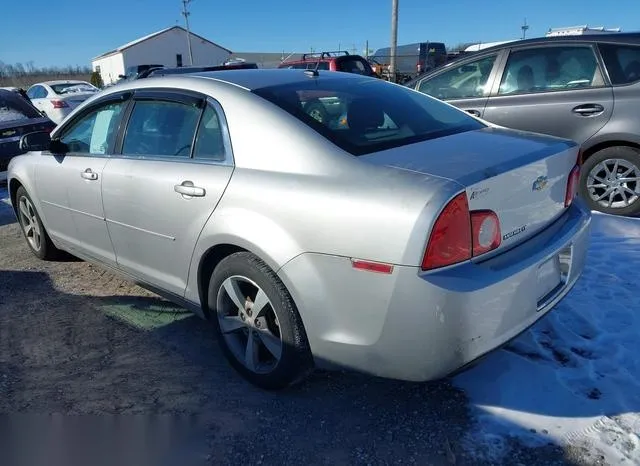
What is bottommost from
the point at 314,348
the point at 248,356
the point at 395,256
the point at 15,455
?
the point at 15,455

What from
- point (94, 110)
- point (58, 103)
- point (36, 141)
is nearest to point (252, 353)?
point (94, 110)

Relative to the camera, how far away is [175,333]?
11.5 feet

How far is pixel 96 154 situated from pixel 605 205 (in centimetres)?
452

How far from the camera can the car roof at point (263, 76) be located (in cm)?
303

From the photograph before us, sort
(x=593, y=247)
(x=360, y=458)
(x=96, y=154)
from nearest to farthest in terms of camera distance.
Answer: (x=360, y=458), (x=96, y=154), (x=593, y=247)

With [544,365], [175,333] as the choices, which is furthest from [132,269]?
[544,365]

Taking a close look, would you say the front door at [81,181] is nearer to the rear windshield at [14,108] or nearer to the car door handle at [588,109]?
the car door handle at [588,109]

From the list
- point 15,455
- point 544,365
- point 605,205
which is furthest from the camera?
point 605,205

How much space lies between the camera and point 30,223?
4.89m

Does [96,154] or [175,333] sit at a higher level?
[96,154]

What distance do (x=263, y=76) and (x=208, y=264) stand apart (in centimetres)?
117

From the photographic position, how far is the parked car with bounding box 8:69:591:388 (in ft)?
6.89

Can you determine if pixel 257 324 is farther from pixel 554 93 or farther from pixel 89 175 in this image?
pixel 554 93

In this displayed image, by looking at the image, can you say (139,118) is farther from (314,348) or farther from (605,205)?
(605,205)
